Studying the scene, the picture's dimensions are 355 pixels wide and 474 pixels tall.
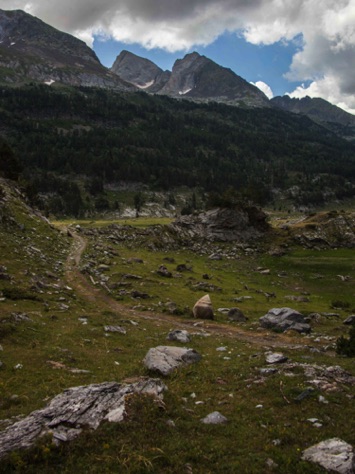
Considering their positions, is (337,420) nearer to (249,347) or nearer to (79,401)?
(79,401)

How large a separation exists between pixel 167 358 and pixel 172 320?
13.1 metres

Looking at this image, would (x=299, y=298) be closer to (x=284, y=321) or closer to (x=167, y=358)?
(x=284, y=321)

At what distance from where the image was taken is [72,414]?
40.7ft

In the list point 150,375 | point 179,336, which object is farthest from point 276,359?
point 179,336

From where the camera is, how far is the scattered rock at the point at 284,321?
3112 cm

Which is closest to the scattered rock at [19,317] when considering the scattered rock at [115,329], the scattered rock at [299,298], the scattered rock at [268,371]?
the scattered rock at [115,329]

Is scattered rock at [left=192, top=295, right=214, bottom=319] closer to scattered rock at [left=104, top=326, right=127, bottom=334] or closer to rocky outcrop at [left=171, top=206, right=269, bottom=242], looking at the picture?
scattered rock at [left=104, top=326, right=127, bottom=334]

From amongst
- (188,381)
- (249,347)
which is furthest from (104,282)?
(188,381)

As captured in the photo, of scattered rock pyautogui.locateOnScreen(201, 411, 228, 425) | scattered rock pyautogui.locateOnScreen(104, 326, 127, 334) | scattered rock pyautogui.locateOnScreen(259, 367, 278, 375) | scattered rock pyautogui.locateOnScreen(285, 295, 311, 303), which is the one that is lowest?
scattered rock pyautogui.locateOnScreen(285, 295, 311, 303)

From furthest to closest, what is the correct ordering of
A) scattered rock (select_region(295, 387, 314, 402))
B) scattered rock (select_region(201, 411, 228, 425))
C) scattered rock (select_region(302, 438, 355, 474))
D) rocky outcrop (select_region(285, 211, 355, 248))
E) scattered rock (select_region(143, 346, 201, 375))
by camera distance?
1. rocky outcrop (select_region(285, 211, 355, 248))
2. scattered rock (select_region(143, 346, 201, 375))
3. scattered rock (select_region(295, 387, 314, 402))
4. scattered rock (select_region(201, 411, 228, 425))
5. scattered rock (select_region(302, 438, 355, 474))

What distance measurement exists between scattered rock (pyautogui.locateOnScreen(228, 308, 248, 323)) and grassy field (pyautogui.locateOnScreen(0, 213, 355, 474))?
0.92 meters

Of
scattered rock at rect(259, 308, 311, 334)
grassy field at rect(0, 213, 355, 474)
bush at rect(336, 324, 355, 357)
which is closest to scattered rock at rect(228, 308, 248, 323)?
grassy field at rect(0, 213, 355, 474)

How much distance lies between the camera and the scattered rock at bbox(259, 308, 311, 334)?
Result: 31125mm

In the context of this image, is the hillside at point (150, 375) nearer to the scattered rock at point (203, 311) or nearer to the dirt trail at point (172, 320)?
the dirt trail at point (172, 320)
